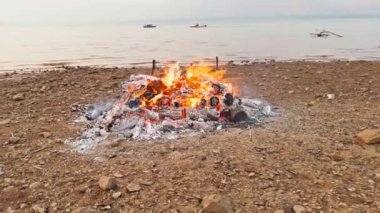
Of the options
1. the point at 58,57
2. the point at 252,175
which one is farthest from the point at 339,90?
the point at 58,57

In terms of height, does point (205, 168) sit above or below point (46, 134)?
below

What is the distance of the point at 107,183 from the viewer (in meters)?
5.43

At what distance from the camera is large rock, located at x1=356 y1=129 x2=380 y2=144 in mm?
6828

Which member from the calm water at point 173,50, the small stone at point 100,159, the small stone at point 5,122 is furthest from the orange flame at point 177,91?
the calm water at point 173,50

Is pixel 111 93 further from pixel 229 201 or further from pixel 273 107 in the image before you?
pixel 229 201

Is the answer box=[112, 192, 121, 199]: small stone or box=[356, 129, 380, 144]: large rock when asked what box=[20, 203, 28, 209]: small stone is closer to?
box=[112, 192, 121, 199]: small stone

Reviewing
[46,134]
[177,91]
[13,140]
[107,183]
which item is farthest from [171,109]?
[107,183]

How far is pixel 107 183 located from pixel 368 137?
14.0 feet

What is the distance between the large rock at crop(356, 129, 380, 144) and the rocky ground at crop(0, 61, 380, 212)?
152 millimetres

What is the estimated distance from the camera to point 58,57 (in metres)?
32.2

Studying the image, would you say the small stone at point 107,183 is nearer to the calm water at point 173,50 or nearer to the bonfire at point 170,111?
the bonfire at point 170,111

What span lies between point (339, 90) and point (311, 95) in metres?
1.21

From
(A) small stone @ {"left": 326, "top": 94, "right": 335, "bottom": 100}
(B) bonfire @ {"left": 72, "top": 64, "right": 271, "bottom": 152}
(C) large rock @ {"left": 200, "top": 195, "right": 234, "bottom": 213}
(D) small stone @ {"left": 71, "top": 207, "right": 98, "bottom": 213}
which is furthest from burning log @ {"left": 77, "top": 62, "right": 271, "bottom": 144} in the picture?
(C) large rock @ {"left": 200, "top": 195, "right": 234, "bottom": 213}

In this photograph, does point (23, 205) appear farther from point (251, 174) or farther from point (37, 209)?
point (251, 174)
